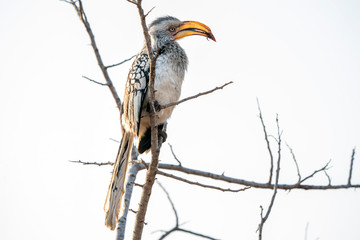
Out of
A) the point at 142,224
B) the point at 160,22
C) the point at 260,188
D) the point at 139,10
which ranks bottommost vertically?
the point at 142,224

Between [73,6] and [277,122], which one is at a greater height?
[73,6]

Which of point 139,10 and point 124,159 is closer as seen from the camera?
point 139,10

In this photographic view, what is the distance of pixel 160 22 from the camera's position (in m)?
4.63

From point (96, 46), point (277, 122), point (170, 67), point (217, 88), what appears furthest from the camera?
point (96, 46)

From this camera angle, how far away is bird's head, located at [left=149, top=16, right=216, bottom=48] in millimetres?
4480

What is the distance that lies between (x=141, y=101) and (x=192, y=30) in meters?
1.25

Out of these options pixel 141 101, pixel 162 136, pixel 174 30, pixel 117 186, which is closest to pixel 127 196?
pixel 117 186

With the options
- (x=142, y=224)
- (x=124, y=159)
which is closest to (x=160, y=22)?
(x=124, y=159)

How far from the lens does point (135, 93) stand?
3828 millimetres

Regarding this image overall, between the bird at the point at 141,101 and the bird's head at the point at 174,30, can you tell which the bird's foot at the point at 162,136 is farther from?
the bird's head at the point at 174,30

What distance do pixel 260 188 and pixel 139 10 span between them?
2017mm

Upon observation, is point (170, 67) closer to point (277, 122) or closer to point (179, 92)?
point (179, 92)

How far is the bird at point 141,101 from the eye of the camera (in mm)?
3635

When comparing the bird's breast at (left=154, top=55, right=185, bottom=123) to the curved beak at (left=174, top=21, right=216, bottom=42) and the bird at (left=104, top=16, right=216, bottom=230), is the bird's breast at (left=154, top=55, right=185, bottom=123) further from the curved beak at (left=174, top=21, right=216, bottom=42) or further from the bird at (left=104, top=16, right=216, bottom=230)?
the curved beak at (left=174, top=21, right=216, bottom=42)
